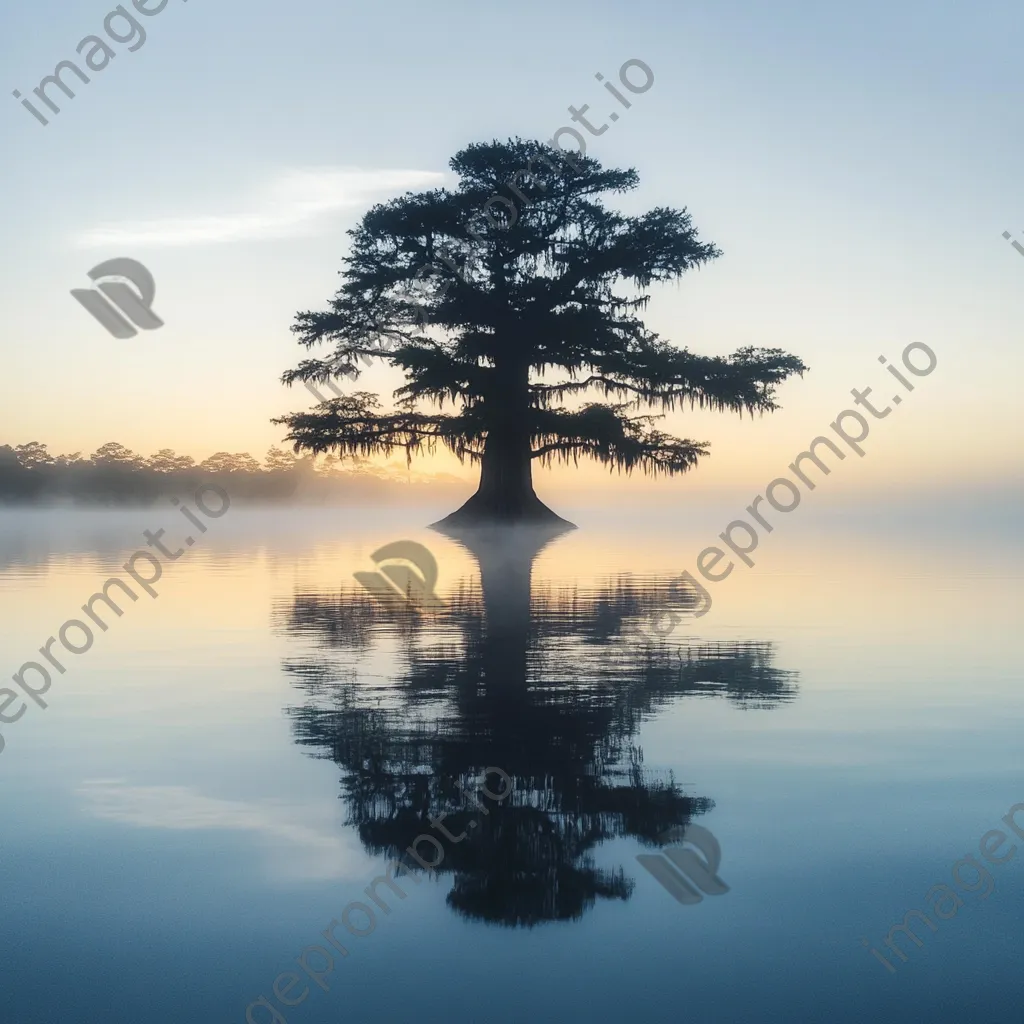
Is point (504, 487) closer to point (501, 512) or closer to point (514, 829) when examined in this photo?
point (501, 512)

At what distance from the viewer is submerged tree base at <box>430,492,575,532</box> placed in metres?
42.0

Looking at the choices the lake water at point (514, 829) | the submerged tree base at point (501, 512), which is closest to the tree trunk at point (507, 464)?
the submerged tree base at point (501, 512)

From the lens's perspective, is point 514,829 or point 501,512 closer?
point 514,829

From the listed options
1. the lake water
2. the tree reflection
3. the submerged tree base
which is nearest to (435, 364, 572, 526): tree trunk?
the submerged tree base

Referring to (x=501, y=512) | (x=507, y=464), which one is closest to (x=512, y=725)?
(x=507, y=464)

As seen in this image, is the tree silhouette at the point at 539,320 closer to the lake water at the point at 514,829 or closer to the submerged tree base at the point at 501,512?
the submerged tree base at the point at 501,512

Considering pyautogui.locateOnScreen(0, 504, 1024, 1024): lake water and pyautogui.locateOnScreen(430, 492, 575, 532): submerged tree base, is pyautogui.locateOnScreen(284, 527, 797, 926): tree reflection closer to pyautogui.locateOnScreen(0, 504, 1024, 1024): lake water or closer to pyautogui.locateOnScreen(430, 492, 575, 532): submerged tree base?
pyautogui.locateOnScreen(0, 504, 1024, 1024): lake water

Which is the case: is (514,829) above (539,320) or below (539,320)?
below

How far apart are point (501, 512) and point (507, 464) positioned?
174 cm

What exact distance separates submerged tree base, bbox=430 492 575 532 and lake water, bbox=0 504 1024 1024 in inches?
1204

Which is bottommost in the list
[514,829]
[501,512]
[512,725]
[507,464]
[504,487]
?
[514,829]

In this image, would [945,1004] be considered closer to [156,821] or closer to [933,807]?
[933,807]

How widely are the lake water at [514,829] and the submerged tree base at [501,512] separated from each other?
30.6 m

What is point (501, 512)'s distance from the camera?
42156 millimetres
